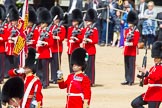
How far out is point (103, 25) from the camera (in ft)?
75.8

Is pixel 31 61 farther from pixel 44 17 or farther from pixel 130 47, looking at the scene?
pixel 130 47

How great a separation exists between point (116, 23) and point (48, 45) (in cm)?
807

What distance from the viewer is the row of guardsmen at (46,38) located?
15.2 metres

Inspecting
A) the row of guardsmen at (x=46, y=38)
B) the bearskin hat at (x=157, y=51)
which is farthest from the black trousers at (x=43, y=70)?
the bearskin hat at (x=157, y=51)

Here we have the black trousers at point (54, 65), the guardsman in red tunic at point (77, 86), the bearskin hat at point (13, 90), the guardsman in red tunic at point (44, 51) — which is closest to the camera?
the bearskin hat at point (13, 90)

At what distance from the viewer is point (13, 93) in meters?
7.61

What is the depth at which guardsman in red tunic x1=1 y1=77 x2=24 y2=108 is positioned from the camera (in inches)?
287

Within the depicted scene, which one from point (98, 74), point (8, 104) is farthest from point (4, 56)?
point (8, 104)

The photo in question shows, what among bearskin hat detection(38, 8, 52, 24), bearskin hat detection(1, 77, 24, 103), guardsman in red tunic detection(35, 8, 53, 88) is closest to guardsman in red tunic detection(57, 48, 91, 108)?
bearskin hat detection(1, 77, 24, 103)

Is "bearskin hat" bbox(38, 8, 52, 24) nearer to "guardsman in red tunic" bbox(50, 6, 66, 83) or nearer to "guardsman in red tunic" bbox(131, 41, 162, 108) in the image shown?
"guardsman in red tunic" bbox(50, 6, 66, 83)

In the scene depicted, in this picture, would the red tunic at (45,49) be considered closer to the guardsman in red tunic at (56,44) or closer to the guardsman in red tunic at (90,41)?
the guardsman in red tunic at (56,44)

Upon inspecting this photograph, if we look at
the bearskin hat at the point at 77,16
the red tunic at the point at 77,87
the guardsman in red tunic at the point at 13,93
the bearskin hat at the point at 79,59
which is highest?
the guardsman in red tunic at the point at 13,93

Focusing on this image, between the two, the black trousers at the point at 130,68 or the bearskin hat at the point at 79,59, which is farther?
the black trousers at the point at 130,68

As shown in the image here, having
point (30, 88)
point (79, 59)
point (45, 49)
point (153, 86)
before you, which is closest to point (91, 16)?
point (45, 49)
